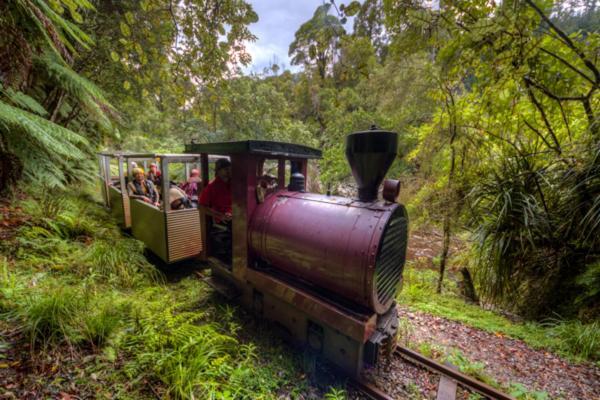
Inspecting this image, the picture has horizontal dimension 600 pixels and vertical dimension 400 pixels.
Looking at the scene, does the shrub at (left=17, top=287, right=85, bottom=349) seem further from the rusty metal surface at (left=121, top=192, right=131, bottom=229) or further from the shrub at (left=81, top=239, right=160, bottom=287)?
the rusty metal surface at (left=121, top=192, right=131, bottom=229)

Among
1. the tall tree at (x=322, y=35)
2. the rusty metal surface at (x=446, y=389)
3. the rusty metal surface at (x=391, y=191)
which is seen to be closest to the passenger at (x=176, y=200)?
the tall tree at (x=322, y=35)

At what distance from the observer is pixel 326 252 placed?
2.16 meters

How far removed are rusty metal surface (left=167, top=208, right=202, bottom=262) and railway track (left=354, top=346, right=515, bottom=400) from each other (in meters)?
3.37

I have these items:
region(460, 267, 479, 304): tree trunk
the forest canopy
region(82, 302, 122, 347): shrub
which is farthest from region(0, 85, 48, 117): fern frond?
region(460, 267, 479, 304): tree trunk

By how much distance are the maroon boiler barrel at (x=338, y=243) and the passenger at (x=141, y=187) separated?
398 cm

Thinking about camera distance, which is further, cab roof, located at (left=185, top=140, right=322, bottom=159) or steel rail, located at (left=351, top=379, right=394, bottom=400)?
cab roof, located at (left=185, top=140, right=322, bottom=159)

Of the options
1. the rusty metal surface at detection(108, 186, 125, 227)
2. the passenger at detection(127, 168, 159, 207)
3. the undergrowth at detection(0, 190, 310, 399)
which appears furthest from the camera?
the rusty metal surface at detection(108, 186, 125, 227)

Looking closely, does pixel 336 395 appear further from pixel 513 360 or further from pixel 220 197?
pixel 220 197

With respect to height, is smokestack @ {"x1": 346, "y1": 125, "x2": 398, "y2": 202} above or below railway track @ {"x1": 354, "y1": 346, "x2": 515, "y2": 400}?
above

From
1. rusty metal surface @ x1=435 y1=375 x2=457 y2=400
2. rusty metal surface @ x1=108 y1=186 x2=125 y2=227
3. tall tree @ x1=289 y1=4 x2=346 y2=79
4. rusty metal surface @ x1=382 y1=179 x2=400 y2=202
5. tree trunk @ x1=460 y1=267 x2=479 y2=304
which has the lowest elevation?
tree trunk @ x1=460 y1=267 x2=479 y2=304

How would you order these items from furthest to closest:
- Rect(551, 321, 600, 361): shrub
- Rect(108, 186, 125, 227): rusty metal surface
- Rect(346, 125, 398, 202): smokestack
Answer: Rect(108, 186, 125, 227): rusty metal surface < Rect(551, 321, 600, 361): shrub < Rect(346, 125, 398, 202): smokestack

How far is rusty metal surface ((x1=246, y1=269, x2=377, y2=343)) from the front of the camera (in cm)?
200

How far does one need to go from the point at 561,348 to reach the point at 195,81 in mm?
6169

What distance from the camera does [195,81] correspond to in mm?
3629
